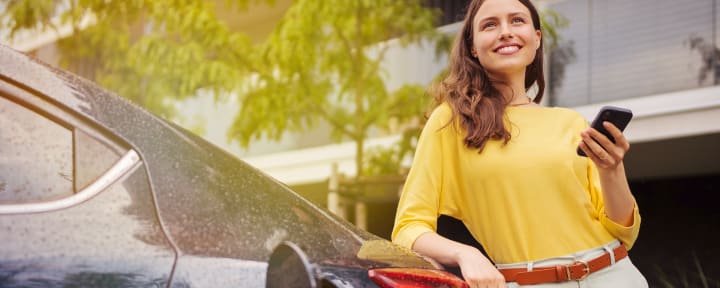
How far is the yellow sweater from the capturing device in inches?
74.8

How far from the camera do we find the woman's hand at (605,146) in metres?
1.71

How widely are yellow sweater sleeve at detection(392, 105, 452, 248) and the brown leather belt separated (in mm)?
199

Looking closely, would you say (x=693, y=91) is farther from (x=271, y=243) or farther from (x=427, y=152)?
(x=271, y=243)

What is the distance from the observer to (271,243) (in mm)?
1402

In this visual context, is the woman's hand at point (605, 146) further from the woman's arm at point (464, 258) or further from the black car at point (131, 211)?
the black car at point (131, 211)

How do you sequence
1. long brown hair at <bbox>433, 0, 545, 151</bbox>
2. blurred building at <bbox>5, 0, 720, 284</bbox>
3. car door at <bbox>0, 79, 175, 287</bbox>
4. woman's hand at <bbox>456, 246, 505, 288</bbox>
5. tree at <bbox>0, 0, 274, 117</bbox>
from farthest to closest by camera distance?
blurred building at <bbox>5, 0, 720, 284</bbox> → tree at <bbox>0, 0, 274, 117</bbox> → long brown hair at <bbox>433, 0, 545, 151</bbox> → woman's hand at <bbox>456, 246, 505, 288</bbox> → car door at <bbox>0, 79, 175, 287</bbox>

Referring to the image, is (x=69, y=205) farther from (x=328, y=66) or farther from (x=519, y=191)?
(x=328, y=66)

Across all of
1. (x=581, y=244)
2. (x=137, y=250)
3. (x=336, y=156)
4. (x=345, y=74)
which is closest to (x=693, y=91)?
(x=345, y=74)

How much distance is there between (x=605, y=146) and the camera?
1.74 meters

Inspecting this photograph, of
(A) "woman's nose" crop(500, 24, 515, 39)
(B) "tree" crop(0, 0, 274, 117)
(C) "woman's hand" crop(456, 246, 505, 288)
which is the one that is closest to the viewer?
(C) "woman's hand" crop(456, 246, 505, 288)

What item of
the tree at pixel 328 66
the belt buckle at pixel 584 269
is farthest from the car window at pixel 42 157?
the tree at pixel 328 66

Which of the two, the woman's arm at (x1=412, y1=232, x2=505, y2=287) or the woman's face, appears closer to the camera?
the woman's arm at (x1=412, y1=232, x2=505, y2=287)

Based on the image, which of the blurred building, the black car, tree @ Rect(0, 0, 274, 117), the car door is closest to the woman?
the black car

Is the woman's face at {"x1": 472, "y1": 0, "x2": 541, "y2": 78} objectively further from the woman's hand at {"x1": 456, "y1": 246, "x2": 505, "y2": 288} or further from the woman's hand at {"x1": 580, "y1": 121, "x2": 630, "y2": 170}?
the woman's hand at {"x1": 456, "y1": 246, "x2": 505, "y2": 288}
